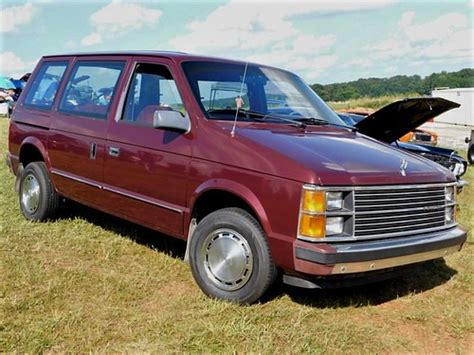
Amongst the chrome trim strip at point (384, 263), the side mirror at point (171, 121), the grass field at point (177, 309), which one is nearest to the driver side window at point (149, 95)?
the side mirror at point (171, 121)

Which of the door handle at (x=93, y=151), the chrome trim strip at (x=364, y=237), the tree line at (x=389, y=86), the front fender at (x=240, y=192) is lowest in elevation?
the chrome trim strip at (x=364, y=237)

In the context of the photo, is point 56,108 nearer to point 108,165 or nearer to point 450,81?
point 108,165

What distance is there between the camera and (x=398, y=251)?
12.1ft

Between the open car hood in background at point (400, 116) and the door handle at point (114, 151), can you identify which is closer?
the door handle at point (114, 151)

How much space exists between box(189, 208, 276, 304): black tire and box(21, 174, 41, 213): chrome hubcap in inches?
102

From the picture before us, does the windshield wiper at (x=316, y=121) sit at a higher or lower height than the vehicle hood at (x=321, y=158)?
higher

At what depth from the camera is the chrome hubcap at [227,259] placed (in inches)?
152

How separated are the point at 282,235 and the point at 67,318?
1.56 m

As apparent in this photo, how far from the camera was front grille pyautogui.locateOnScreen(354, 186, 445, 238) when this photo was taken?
3580mm

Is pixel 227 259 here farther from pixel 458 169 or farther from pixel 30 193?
pixel 458 169

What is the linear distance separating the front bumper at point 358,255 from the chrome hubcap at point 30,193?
142 inches

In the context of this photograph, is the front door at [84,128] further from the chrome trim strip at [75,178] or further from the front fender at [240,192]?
the front fender at [240,192]

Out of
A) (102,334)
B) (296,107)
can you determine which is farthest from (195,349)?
(296,107)

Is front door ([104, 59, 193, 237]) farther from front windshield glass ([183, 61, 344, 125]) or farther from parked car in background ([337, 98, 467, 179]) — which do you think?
parked car in background ([337, 98, 467, 179])
